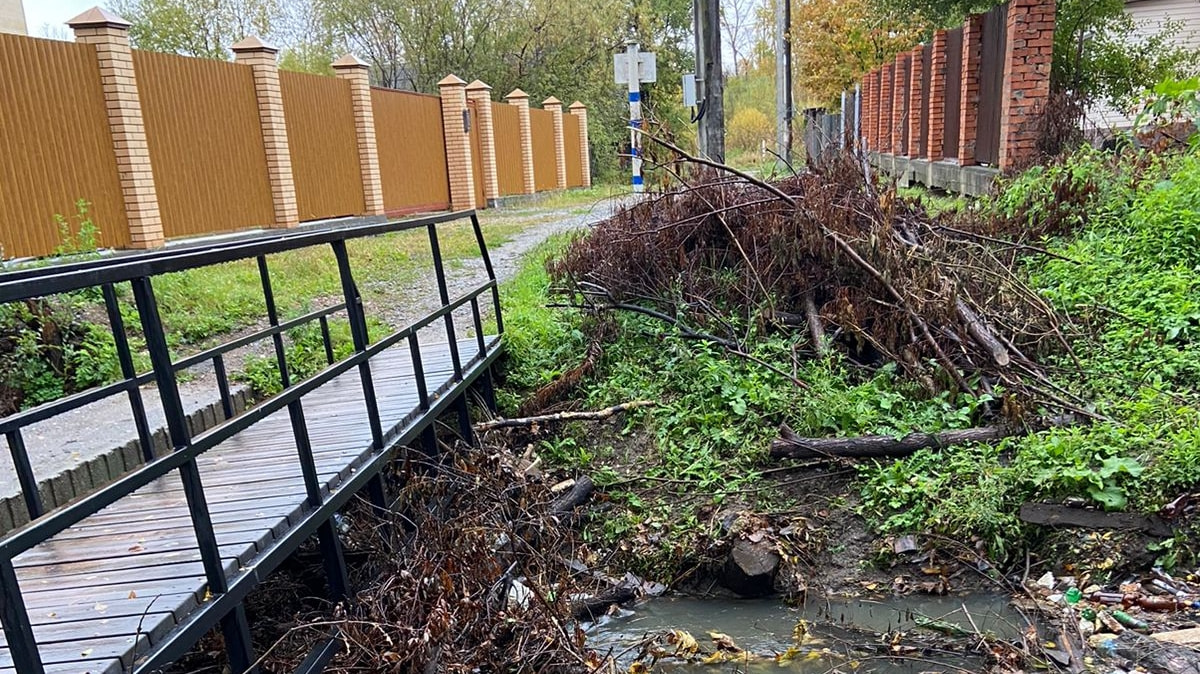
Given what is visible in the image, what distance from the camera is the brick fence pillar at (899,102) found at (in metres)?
16.1

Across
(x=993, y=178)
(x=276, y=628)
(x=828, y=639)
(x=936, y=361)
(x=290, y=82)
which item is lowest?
(x=828, y=639)

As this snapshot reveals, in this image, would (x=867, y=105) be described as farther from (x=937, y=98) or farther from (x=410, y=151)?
(x=410, y=151)

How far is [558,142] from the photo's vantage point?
2525 centimetres

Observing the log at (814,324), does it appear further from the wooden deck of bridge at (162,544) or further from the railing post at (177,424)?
the railing post at (177,424)

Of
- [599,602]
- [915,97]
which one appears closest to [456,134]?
[915,97]

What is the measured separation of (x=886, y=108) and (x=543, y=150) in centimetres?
1003

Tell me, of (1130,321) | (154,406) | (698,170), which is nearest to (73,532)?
(154,406)

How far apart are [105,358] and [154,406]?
2.49 ft

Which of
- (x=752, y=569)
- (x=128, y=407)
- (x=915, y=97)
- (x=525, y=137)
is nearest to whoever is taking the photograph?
(x=752, y=569)

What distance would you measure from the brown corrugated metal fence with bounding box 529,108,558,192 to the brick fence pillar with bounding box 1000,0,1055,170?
49.0ft

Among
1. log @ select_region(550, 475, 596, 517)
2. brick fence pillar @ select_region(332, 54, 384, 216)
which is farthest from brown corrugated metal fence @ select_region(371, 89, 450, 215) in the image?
log @ select_region(550, 475, 596, 517)

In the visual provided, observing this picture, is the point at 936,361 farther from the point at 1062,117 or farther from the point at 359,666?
the point at 1062,117

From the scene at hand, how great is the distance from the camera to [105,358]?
18.7ft

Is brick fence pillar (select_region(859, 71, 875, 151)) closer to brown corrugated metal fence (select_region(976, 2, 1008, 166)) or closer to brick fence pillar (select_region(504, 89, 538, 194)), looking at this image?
brick fence pillar (select_region(504, 89, 538, 194))
